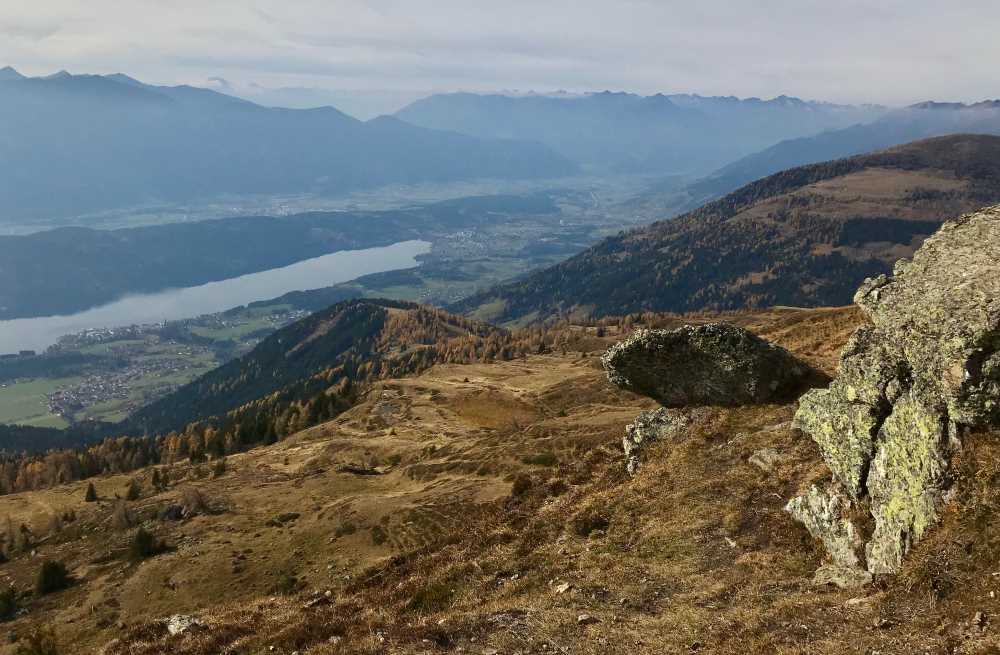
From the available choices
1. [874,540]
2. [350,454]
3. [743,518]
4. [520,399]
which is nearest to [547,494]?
[743,518]

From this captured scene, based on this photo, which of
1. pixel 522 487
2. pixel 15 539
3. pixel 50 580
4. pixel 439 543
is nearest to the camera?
pixel 439 543

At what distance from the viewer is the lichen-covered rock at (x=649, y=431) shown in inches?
1374

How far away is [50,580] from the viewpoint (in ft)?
187

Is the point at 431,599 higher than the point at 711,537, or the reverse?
the point at 711,537

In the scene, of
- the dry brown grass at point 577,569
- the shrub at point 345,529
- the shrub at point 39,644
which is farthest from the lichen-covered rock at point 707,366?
the shrub at point 39,644

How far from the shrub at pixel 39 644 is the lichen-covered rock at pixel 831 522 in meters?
48.2

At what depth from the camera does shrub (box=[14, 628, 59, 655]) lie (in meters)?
39.8

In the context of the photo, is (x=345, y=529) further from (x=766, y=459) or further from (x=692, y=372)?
(x=766, y=459)

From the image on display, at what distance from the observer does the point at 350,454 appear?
317 ft

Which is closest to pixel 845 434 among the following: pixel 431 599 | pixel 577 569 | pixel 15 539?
pixel 577 569

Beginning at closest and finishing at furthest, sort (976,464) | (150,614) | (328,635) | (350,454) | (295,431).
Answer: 1. (976,464)
2. (328,635)
3. (150,614)
4. (350,454)
5. (295,431)

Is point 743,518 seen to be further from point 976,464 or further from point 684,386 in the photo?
point 684,386

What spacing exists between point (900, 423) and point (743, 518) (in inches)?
295

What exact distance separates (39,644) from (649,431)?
4491cm
